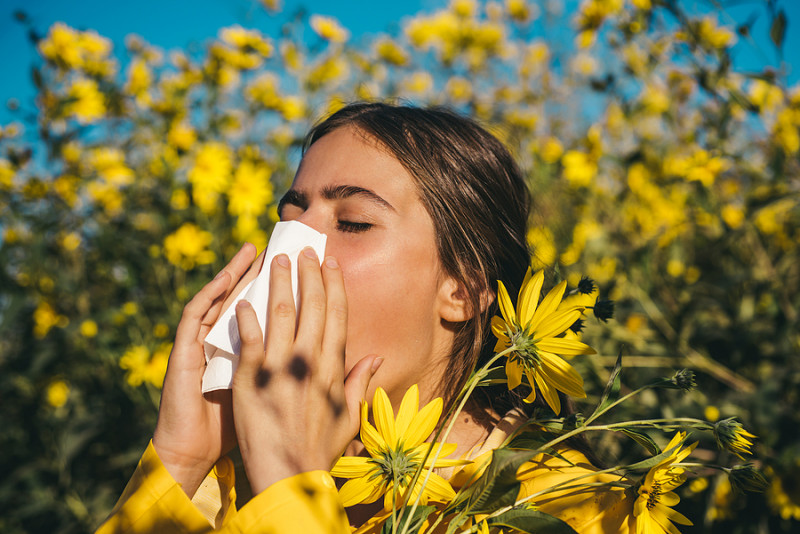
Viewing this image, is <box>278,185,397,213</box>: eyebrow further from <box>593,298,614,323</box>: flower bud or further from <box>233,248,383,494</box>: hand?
<box>593,298,614,323</box>: flower bud

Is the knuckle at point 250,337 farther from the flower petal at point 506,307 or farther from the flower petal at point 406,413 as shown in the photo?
the flower petal at point 506,307

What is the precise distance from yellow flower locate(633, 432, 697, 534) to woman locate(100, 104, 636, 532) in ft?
0.37

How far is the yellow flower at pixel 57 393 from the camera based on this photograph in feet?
8.36

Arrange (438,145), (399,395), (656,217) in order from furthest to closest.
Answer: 1. (656,217)
2. (438,145)
3. (399,395)

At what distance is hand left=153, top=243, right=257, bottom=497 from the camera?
0.93 m

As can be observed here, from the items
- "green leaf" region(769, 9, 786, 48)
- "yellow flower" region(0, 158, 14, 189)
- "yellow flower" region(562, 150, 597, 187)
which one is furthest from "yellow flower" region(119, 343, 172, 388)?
"green leaf" region(769, 9, 786, 48)

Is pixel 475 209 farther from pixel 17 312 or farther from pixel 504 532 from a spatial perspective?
pixel 17 312

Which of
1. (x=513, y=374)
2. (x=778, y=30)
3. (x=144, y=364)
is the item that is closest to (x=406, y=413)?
(x=513, y=374)

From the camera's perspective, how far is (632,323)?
2.28m

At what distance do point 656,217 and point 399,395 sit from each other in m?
2.40

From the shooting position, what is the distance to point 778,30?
4.13ft

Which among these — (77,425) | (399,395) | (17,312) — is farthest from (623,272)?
(17,312)

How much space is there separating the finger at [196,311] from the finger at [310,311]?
0.63 feet

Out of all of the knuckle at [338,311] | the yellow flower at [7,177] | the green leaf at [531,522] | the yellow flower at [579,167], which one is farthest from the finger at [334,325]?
the yellow flower at [7,177]
